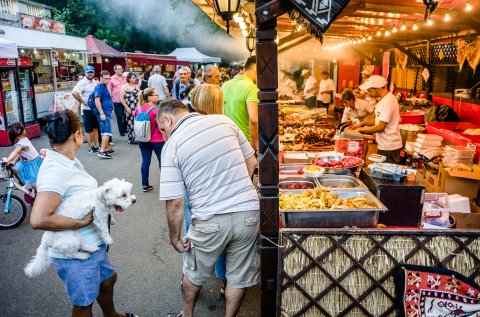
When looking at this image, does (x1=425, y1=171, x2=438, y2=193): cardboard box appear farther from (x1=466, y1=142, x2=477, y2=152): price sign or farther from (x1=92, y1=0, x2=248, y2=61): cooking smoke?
(x1=92, y1=0, x2=248, y2=61): cooking smoke

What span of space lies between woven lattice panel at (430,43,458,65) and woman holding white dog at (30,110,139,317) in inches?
379

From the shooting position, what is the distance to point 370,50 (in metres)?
16.1

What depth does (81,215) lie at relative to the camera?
2.76m

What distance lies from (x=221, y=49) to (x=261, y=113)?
1555 inches

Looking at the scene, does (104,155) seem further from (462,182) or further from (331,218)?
(462,182)

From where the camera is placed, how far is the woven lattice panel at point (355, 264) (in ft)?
9.28

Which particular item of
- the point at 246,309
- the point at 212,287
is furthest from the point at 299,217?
the point at 212,287

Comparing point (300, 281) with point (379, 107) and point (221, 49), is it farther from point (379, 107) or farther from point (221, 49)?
point (221, 49)

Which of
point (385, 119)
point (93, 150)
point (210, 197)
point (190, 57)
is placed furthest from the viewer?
point (190, 57)

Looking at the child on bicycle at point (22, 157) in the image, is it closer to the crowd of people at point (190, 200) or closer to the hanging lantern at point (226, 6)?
the crowd of people at point (190, 200)

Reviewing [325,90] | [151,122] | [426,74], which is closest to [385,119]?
[151,122]

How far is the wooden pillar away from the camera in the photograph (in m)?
2.73

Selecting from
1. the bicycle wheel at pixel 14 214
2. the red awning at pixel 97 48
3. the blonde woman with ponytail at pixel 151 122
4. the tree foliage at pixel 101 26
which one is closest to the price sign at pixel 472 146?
the blonde woman with ponytail at pixel 151 122

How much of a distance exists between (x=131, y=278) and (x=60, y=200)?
2.06 meters
